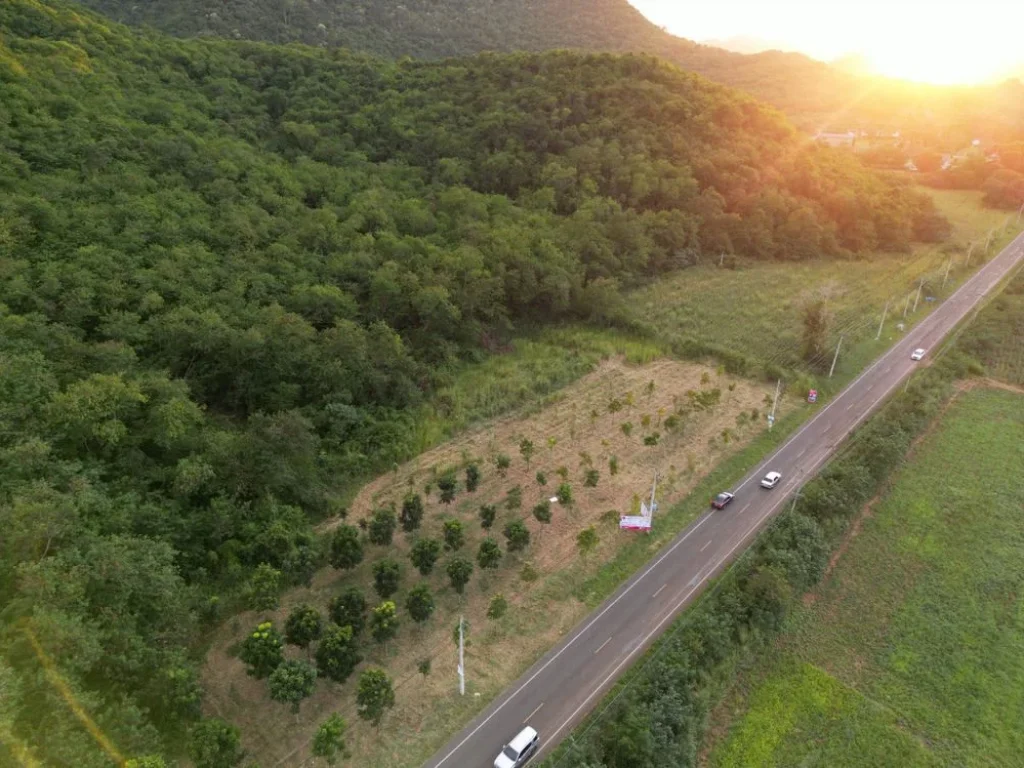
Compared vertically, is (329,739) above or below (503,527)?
above

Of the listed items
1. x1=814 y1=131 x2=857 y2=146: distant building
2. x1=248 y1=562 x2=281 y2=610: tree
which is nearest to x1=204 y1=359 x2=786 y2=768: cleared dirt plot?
x1=248 y1=562 x2=281 y2=610: tree

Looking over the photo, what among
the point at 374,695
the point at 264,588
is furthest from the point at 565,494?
the point at 264,588

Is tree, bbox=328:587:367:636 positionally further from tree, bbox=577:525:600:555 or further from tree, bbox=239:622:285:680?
tree, bbox=577:525:600:555

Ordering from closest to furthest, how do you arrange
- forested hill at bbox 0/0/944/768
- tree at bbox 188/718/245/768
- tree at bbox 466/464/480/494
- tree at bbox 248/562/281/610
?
tree at bbox 188/718/245/768, forested hill at bbox 0/0/944/768, tree at bbox 248/562/281/610, tree at bbox 466/464/480/494

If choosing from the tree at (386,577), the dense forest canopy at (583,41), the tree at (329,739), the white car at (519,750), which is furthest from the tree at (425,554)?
the dense forest canopy at (583,41)

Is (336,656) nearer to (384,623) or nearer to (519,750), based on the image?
(384,623)

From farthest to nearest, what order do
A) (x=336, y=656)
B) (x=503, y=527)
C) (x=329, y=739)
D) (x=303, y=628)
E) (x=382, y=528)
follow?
1. (x=503, y=527)
2. (x=382, y=528)
3. (x=303, y=628)
4. (x=336, y=656)
5. (x=329, y=739)
